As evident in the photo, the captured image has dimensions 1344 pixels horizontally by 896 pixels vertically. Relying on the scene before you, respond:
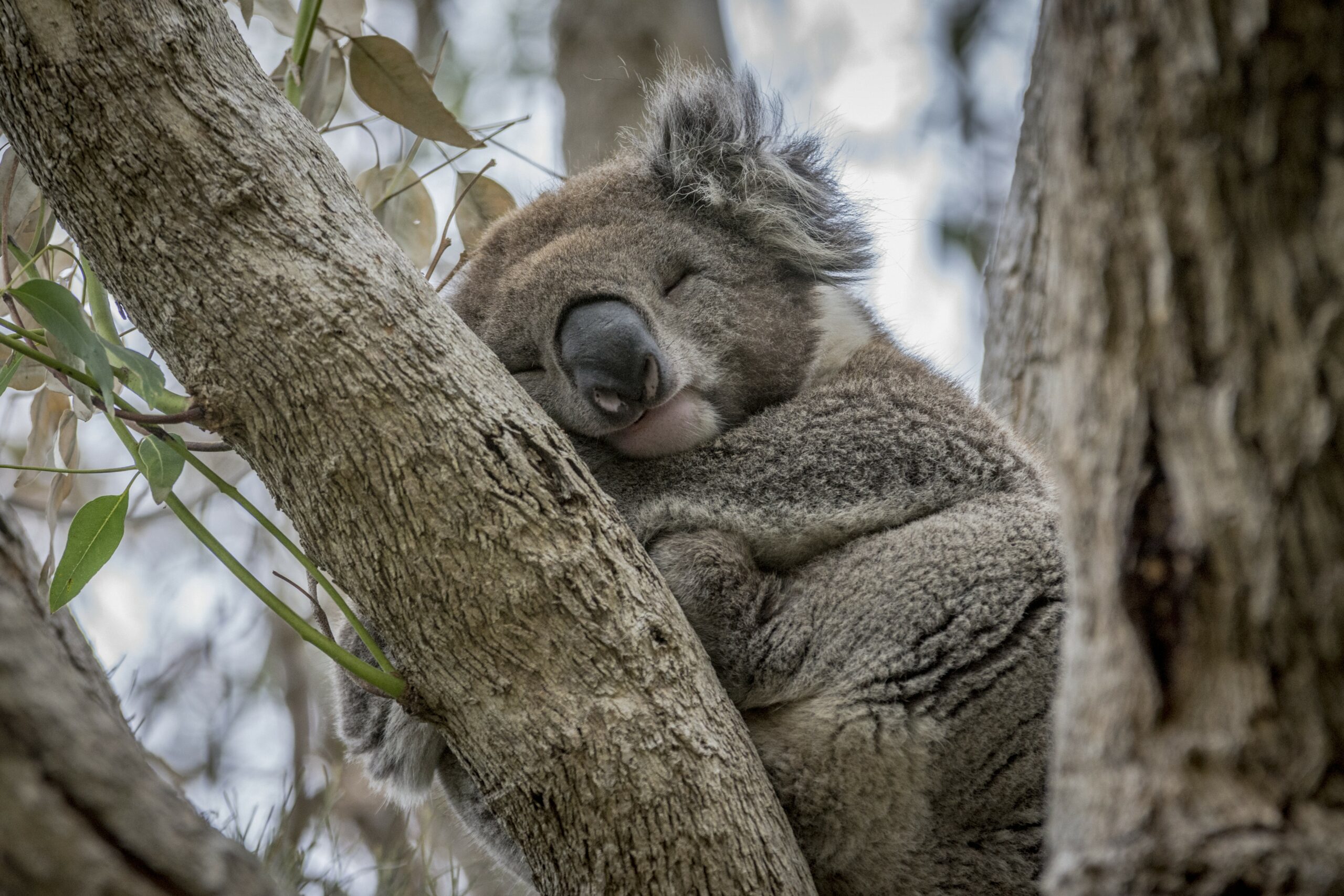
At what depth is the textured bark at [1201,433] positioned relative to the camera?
876 mm

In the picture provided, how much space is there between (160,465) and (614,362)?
863 millimetres

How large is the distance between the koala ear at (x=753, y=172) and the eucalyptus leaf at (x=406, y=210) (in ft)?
2.29

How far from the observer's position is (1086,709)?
3.63ft

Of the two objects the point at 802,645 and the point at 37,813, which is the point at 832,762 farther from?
the point at 37,813

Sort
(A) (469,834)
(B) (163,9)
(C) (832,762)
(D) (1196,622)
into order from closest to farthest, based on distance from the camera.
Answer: (D) (1196,622), (B) (163,9), (C) (832,762), (A) (469,834)

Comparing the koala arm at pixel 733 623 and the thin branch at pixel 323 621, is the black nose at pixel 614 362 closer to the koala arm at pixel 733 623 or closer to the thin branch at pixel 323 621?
the koala arm at pixel 733 623

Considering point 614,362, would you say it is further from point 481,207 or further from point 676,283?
point 481,207

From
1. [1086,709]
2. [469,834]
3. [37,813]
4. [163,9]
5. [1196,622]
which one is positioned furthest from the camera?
[469,834]

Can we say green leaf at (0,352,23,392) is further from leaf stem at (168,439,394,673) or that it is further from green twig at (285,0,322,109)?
green twig at (285,0,322,109)

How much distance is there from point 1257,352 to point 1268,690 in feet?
0.99

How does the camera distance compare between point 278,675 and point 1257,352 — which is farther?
point 278,675

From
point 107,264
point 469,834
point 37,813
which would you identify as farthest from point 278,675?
point 37,813

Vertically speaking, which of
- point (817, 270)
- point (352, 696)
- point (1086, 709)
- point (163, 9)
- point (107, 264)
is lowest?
point (1086, 709)

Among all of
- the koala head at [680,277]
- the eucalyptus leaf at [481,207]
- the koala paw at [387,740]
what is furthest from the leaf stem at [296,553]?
the eucalyptus leaf at [481,207]
